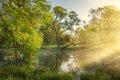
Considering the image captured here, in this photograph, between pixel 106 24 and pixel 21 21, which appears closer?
pixel 21 21

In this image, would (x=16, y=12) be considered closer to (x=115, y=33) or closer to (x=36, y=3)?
(x=36, y=3)

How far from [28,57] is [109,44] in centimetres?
3848

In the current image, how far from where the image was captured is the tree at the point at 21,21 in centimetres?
2283

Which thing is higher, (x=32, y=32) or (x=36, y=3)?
(x=36, y=3)

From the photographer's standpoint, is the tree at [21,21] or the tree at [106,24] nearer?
the tree at [21,21]

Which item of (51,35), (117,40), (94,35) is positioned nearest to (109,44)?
(117,40)

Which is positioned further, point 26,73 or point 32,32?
point 32,32

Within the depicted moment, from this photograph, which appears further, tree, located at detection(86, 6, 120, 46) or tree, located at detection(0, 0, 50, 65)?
tree, located at detection(86, 6, 120, 46)

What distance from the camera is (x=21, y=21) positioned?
76.1 ft

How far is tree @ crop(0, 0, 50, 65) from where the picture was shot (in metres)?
22.8

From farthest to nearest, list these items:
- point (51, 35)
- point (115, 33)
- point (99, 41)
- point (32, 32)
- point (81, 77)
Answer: point (51, 35) → point (99, 41) → point (115, 33) → point (32, 32) → point (81, 77)

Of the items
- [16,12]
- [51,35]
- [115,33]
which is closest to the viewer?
[16,12]

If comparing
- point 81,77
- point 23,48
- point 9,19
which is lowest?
point 81,77

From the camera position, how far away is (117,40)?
6119cm
